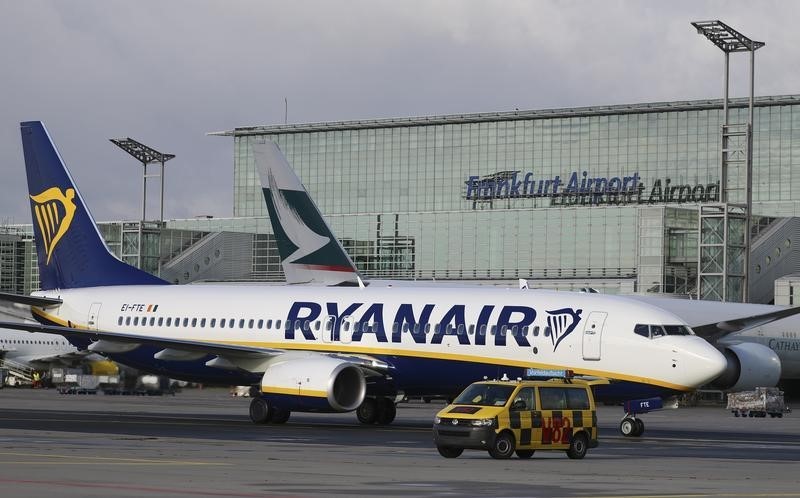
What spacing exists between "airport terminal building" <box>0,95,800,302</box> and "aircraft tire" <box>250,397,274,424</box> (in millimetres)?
59167

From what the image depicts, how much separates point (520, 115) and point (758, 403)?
67797 mm

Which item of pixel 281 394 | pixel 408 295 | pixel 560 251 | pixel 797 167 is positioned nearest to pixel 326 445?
pixel 281 394

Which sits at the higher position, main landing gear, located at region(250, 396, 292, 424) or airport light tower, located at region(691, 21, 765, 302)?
airport light tower, located at region(691, 21, 765, 302)

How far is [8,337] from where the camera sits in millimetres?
94250

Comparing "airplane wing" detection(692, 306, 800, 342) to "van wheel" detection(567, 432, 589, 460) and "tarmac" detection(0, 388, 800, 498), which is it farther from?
"van wheel" detection(567, 432, 589, 460)

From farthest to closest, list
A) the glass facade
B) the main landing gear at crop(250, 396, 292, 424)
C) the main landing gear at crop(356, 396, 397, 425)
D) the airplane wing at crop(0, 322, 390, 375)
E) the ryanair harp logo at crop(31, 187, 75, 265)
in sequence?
the glass facade, the ryanair harp logo at crop(31, 187, 75, 265), the main landing gear at crop(356, 396, 397, 425), the main landing gear at crop(250, 396, 292, 424), the airplane wing at crop(0, 322, 390, 375)

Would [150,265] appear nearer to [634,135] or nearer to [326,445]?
→ [634,135]

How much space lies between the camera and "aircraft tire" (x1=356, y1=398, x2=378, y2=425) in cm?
4644

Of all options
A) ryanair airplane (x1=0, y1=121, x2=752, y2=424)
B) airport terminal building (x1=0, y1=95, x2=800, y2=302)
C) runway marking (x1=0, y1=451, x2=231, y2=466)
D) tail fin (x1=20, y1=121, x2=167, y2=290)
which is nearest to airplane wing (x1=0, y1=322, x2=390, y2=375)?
ryanair airplane (x1=0, y1=121, x2=752, y2=424)

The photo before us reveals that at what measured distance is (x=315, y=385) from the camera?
137ft

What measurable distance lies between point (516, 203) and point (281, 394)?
293ft

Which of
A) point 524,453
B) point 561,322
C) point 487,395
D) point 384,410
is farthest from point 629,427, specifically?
point 487,395

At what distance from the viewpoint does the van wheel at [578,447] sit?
31078 millimetres

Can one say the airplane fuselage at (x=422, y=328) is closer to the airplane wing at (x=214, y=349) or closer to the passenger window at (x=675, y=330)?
the passenger window at (x=675, y=330)
